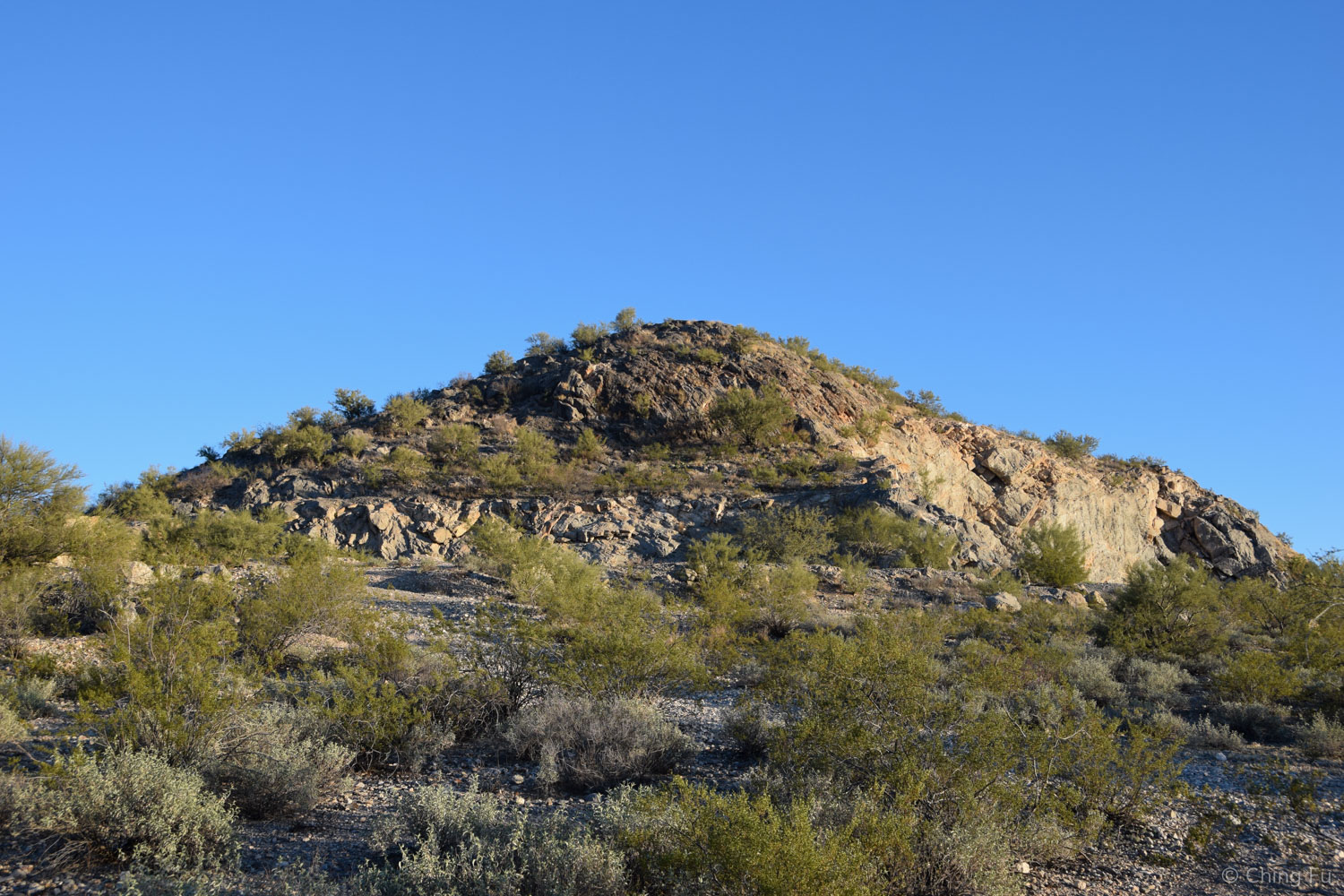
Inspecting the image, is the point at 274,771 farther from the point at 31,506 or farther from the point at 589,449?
the point at 589,449

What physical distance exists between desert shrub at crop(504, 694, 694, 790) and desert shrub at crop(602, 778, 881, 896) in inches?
73.0

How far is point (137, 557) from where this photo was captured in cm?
1450

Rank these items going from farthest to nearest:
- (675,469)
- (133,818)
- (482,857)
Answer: (675,469) → (133,818) → (482,857)

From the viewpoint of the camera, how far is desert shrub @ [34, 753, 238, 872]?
14.9ft

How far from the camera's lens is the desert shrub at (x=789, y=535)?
843 inches

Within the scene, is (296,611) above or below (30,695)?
above

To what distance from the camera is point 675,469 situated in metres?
28.5

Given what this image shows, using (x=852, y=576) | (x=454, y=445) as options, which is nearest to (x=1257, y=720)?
(x=852, y=576)

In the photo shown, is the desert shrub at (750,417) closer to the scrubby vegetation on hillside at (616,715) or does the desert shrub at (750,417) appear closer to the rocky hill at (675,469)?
the rocky hill at (675,469)

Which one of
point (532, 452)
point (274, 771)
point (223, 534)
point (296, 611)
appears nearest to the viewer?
point (274, 771)

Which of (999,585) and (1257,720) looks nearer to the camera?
(1257,720)

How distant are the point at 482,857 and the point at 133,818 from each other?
2.13m

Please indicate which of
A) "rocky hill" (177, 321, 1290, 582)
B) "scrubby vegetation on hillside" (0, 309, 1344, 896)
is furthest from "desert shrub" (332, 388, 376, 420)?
"scrubby vegetation on hillside" (0, 309, 1344, 896)

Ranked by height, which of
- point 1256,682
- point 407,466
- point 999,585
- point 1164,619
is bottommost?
point 1256,682
